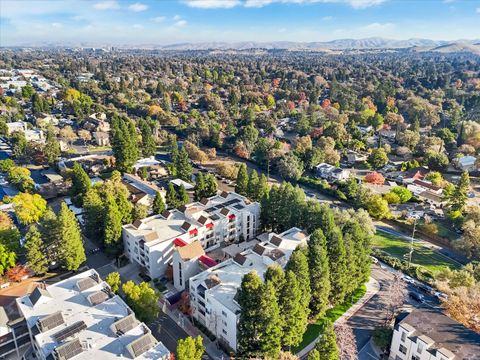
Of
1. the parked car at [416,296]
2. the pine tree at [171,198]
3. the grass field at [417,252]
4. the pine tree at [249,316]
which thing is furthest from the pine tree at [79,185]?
the parked car at [416,296]

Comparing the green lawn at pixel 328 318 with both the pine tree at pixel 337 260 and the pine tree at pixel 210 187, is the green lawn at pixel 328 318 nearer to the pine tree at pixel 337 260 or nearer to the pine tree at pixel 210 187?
the pine tree at pixel 337 260

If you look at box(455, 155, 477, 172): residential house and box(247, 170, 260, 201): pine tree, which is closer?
box(247, 170, 260, 201): pine tree

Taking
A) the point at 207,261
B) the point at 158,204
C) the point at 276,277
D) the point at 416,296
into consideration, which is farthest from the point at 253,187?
the point at 276,277

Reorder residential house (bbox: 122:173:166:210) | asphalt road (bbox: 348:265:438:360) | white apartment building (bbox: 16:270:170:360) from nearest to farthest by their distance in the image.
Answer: white apartment building (bbox: 16:270:170:360)
asphalt road (bbox: 348:265:438:360)
residential house (bbox: 122:173:166:210)

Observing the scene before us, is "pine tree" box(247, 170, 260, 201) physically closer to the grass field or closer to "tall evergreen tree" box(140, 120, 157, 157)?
the grass field

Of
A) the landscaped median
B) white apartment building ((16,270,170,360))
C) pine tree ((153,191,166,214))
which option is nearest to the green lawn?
the landscaped median

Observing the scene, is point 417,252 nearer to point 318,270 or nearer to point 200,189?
point 318,270
